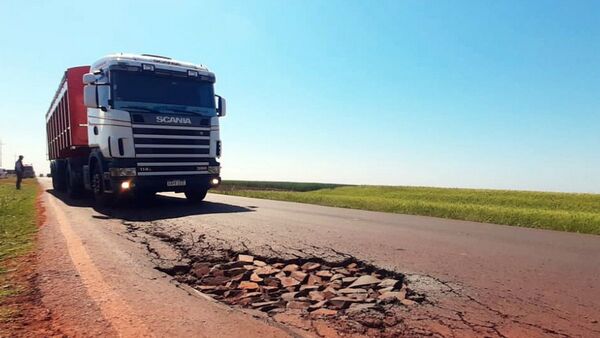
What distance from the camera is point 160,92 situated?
11.0 m

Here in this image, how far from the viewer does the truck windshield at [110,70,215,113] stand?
1052cm

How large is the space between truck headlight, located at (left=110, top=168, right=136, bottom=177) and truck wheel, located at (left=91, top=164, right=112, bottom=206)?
102 cm

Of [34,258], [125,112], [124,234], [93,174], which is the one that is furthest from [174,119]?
[34,258]

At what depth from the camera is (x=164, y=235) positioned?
7223mm

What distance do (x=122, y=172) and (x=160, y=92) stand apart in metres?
2.24

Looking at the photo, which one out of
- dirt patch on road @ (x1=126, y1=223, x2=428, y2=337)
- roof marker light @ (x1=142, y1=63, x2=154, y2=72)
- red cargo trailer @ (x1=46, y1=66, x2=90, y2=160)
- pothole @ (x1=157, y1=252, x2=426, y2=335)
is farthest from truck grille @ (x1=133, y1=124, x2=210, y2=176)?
pothole @ (x1=157, y1=252, x2=426, y2=335)

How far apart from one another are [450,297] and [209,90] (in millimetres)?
9492

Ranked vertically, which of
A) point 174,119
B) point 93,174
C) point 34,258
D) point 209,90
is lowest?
point 34,258

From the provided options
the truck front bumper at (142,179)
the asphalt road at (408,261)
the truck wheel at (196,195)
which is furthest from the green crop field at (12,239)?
the truck wheel at (196,195)

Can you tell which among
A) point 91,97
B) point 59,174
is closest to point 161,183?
point 91,97

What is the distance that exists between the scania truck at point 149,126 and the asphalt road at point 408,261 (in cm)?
141

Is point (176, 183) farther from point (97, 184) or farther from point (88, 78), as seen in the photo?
point (88, 78)

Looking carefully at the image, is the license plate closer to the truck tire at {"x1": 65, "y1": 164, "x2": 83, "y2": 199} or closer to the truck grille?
the truck grille

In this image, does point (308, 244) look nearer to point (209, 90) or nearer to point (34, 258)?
point (34, 258)
